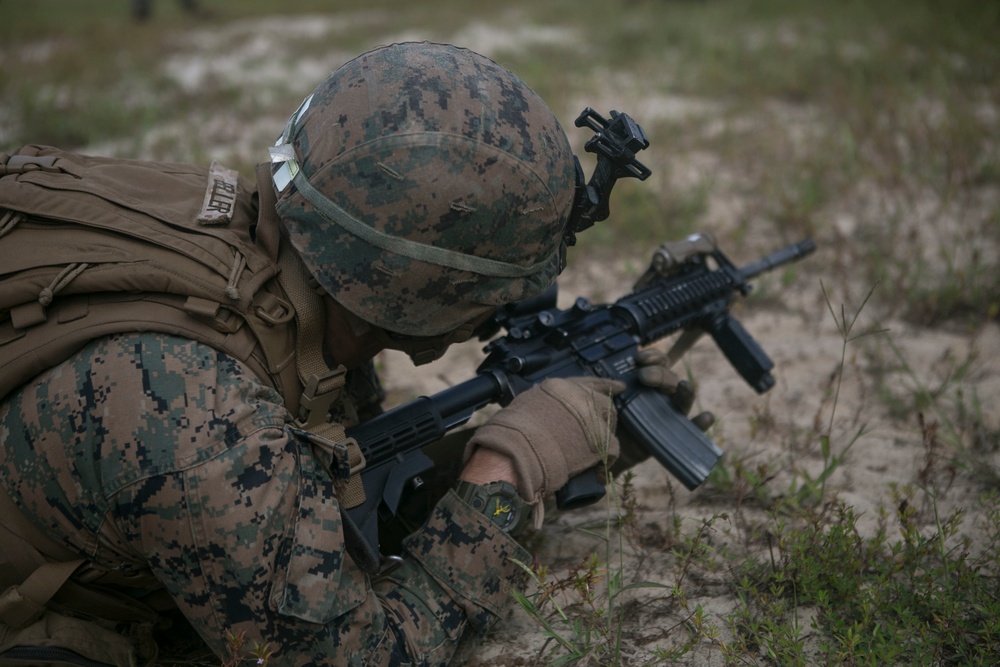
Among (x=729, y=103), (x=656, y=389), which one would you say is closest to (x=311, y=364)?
(x=656, y=389)

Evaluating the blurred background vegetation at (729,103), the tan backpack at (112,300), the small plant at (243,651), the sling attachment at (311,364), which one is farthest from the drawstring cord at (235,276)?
the blurred background vegetation at (729,103)

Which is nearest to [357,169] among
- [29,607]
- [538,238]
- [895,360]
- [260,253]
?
[260,253]

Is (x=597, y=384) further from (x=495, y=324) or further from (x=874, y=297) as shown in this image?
(x=874, y=297)

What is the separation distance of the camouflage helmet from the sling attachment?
8 cm

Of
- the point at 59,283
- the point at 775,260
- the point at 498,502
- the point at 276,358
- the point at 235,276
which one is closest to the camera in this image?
the point at 59,283

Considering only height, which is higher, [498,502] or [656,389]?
[656,389]

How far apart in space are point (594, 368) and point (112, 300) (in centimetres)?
149

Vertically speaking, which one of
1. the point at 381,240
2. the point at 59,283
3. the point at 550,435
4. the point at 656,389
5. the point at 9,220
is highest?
the point at 9,220

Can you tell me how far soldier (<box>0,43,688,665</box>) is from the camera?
5.63 feet

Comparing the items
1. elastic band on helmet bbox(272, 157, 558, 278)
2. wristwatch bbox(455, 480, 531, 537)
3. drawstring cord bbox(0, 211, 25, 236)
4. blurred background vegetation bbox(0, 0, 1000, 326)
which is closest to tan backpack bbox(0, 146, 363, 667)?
drawstring cord bbox(0, 211, 25, 236)

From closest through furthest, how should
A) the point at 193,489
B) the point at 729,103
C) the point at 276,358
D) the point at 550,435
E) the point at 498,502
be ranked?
the point at 193,489 → the point at 276,358 → the point at 498,502 → the point at 550,435 → the point at 729,103

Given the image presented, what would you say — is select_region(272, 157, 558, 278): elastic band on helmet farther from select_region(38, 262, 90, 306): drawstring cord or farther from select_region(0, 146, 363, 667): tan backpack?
select_region(38, 262, 90, 306): drawstring cord

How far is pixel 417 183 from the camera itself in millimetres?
1904

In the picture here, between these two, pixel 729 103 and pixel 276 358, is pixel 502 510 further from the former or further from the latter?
pixel 729 103
